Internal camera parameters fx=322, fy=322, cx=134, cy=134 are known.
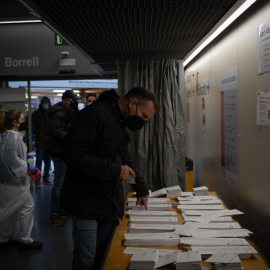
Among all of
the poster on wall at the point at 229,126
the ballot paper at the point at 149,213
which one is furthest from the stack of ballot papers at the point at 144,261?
the poster on wall at the point at 229,126

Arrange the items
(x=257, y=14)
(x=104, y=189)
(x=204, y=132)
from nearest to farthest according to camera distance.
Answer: (x=104, y=189)
(x=257, y=14)
(x=204, y=132)

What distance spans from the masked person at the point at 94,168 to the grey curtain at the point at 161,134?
5.11 feet

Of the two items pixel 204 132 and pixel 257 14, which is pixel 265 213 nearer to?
pixel 257 14

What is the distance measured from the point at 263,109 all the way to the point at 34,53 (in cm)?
516

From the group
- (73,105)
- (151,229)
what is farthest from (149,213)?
(73,105)

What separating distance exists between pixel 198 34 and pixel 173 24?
1.43 feet

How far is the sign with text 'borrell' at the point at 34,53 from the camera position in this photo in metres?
6.18

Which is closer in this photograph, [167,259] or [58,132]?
[167,259]

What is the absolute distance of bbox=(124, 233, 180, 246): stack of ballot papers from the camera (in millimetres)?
1854

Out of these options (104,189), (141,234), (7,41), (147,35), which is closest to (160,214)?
(141,234)

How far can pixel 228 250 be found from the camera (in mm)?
1698

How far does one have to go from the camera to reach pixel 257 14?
7.09 feet

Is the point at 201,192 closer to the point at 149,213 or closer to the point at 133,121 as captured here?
the point at 149,213

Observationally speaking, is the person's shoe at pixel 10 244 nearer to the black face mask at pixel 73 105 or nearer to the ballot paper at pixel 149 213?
the black face mask at pixel 73 105
